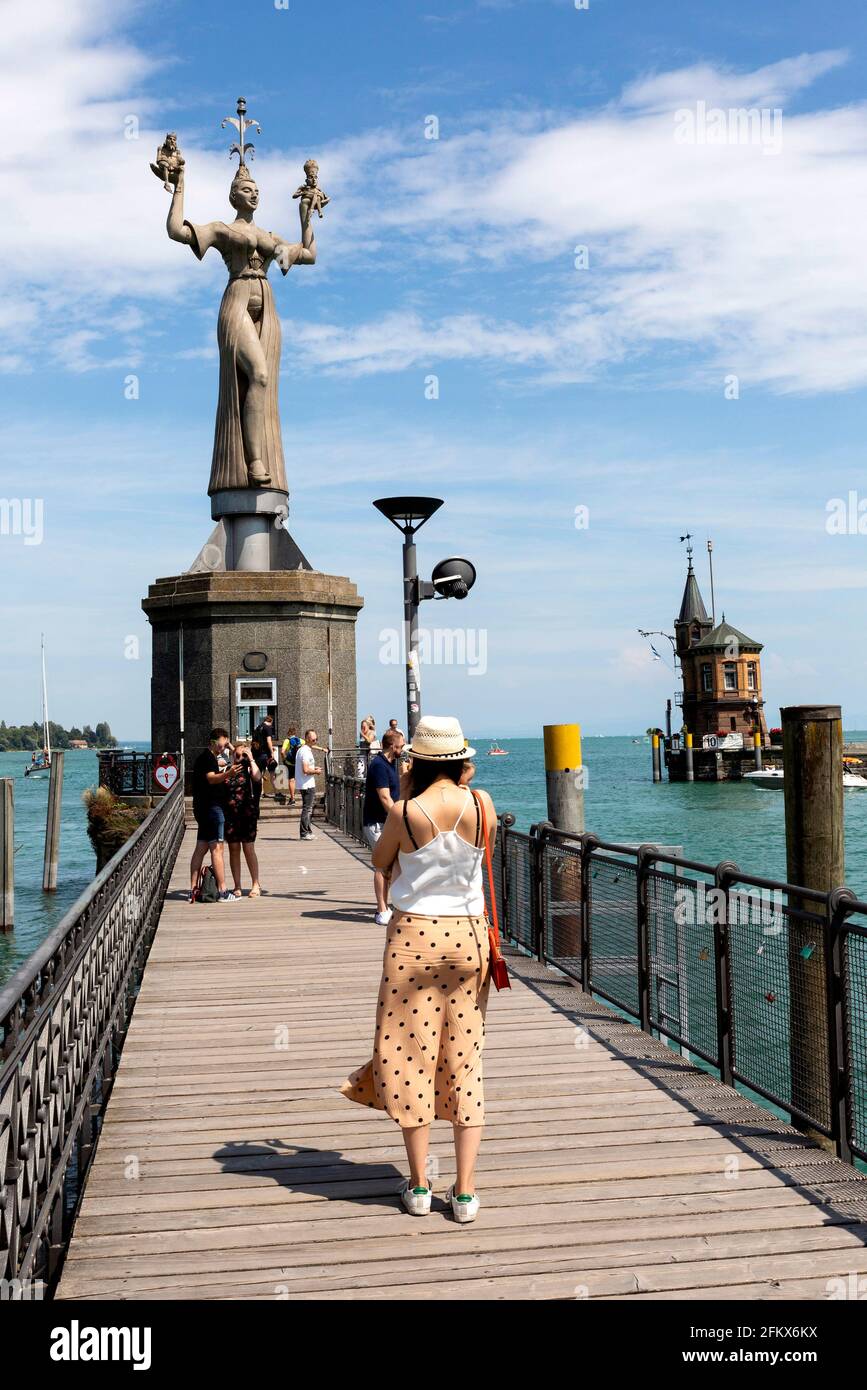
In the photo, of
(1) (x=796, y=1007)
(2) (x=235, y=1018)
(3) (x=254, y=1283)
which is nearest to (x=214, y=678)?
(2) (x=235, y=1018)

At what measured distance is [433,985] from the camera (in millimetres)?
5039

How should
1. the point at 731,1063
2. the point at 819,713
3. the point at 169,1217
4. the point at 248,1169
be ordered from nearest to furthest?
the point at 169,1217 < the point at 248,1169 < the point at 731,1063 < the point at 819,713

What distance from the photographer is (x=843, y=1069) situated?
5.77 meters

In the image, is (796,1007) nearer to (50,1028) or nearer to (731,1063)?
(731,1063)

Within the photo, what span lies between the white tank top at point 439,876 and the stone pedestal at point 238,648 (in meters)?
22.3

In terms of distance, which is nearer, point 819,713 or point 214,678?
point 819,713

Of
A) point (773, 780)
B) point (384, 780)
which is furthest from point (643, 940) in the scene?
point (773, 780)

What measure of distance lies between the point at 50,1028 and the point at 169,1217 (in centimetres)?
98

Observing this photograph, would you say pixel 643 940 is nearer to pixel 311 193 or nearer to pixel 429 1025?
pixel 429 1025

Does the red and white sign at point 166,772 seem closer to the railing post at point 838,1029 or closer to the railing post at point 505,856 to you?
the railing post at point 505,856

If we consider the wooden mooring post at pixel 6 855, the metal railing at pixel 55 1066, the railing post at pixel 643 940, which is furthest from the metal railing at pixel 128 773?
the railing post at pixel 643 940

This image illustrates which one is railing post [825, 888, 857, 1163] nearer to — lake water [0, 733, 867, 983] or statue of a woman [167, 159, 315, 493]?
lake water [0, 733, 867, 983]

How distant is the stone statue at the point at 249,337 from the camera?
29.2 meters

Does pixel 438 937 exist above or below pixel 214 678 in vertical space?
below
